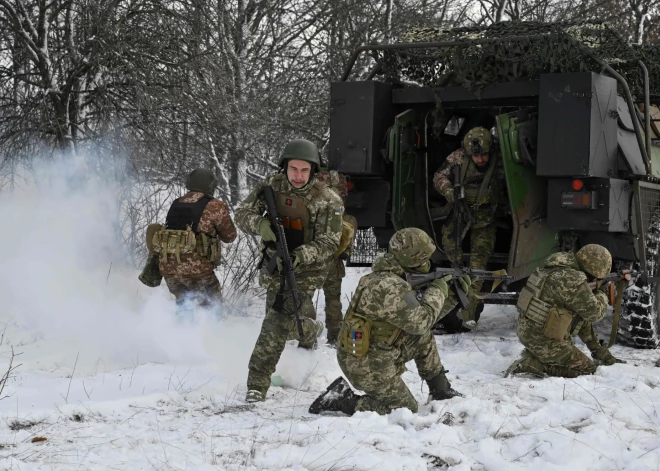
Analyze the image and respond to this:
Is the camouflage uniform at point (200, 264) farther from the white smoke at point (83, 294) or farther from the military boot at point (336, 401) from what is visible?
the military boot at point (336, 401)

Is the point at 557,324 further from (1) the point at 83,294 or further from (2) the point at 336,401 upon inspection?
(1) the point at 83,294

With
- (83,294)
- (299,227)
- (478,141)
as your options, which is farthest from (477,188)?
(83,294)

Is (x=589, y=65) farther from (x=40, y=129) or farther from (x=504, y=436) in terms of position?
(x=40, y=129)

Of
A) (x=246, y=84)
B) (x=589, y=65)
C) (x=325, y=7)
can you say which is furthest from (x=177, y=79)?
(x=325, y=7)

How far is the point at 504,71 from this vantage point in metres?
6.78

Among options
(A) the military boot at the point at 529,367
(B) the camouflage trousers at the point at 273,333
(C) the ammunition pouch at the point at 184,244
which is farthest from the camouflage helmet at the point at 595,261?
(C) the ammunition pouch at the point at 184,244

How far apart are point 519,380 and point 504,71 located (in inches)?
101

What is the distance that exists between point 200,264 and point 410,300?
2471 millimetres

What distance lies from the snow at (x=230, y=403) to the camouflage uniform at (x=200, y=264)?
0.57ft

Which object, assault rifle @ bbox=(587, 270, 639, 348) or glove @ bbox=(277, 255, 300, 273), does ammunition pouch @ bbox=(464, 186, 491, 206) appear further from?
glove @ bbox=(277, 255, 300, 273)

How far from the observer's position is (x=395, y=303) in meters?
4.49

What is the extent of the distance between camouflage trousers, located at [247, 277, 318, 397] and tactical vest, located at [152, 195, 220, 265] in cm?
125

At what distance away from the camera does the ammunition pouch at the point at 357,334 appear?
15.1 ft

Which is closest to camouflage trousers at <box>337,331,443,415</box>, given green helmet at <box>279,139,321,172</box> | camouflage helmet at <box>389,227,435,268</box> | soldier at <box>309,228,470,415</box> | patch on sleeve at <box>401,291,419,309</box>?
soldier at <box>309,228,470,415</box>
